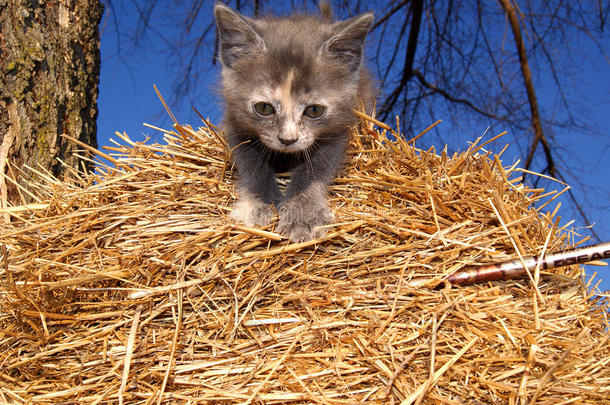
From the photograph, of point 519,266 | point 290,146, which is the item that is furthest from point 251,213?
point 519,266

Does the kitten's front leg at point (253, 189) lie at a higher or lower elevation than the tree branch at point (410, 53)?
lower

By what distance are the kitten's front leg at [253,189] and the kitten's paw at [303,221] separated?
7 cm

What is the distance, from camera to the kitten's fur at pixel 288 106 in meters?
1.76

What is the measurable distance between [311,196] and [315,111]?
360 millimetres

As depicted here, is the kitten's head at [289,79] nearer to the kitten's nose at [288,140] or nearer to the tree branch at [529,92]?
the kitten's nose at [288,140]

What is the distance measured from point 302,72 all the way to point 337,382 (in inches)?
45.0

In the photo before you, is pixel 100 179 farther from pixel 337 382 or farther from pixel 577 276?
pixel 577 276

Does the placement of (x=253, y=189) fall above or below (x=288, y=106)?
below

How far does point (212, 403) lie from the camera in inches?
54.7

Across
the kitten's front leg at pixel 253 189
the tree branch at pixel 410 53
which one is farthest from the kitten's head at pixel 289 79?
the tree branch at pixel 410 53

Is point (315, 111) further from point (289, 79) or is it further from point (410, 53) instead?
point (410, 53)

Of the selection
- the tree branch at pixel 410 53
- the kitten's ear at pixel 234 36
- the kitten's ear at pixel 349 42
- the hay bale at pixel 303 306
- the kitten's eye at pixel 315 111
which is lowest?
the hay bale at pixel 303 306

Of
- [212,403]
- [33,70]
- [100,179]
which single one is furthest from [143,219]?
[33,70]

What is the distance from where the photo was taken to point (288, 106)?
178cm
